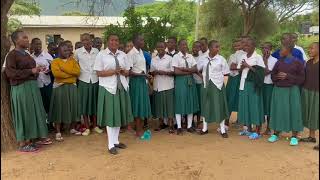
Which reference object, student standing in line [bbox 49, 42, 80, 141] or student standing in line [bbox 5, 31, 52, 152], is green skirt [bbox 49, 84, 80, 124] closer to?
student standing in line [bbox 49, 42, 80, 141]

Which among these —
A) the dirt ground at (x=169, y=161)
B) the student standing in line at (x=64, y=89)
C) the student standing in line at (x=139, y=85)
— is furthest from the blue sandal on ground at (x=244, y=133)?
the student standing in line at (x=64, y=89)

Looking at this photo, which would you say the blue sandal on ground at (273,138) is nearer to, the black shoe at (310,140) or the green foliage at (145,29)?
the black shoe at (310,140)

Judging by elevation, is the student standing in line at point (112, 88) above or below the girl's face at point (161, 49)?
below

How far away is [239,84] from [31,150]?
3657mm

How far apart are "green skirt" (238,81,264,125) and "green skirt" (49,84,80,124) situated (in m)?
2.82

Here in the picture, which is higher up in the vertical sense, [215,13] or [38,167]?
[215,13]

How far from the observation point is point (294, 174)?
5031 mm

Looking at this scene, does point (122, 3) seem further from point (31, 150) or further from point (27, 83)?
point (31, 150)

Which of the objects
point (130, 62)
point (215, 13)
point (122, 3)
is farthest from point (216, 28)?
point (130, 62)

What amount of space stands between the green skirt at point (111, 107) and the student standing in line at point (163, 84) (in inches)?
45.5

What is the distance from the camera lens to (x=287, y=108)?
6.29 m

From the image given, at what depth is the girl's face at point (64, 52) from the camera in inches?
256

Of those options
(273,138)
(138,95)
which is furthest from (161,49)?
(273,138)

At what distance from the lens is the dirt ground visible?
5.02m
